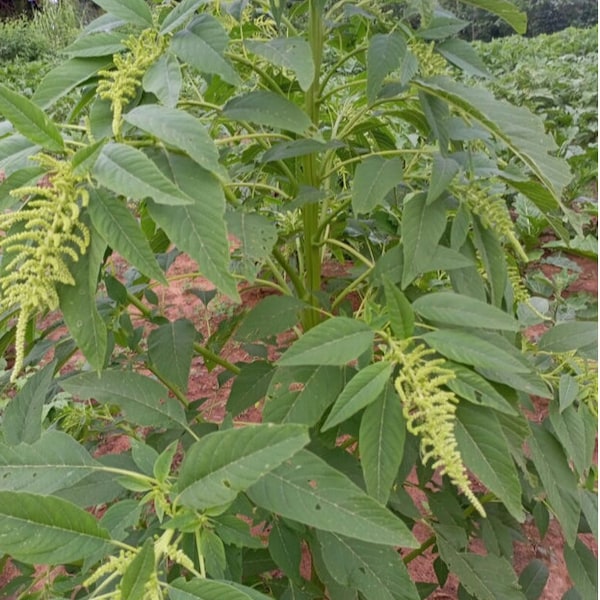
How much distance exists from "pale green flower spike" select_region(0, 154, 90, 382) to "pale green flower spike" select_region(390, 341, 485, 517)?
15.4 inches

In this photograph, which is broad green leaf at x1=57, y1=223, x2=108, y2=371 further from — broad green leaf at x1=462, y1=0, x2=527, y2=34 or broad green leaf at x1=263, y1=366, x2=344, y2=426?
broad green leaf at x1=462, y1=0, x2=527, y2=34

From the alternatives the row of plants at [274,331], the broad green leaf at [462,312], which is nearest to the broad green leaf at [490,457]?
the row of plants at [274,331]

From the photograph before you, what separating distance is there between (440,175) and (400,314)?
25 cm

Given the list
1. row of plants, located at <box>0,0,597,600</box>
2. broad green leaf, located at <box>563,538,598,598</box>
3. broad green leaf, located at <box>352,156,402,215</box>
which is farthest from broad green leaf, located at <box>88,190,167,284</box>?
broad green leaf, located at <box>563,538,598,598</box>

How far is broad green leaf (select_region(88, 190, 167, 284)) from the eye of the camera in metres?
0.63

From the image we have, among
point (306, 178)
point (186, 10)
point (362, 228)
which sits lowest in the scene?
point (362, 228)

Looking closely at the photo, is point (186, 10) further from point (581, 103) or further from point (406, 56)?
point (581, 103)

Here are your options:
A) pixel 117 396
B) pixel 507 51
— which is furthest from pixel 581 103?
pixel 117 396

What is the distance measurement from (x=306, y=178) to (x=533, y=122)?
1.46 ft

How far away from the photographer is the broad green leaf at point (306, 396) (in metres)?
0.81

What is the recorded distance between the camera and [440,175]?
2.84 feet

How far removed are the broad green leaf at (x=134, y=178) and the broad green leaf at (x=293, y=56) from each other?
10.6 inches

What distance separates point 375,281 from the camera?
939mm

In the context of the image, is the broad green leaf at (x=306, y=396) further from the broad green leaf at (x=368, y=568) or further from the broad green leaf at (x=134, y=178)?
the broad green leaf at (x=134, y=178)
